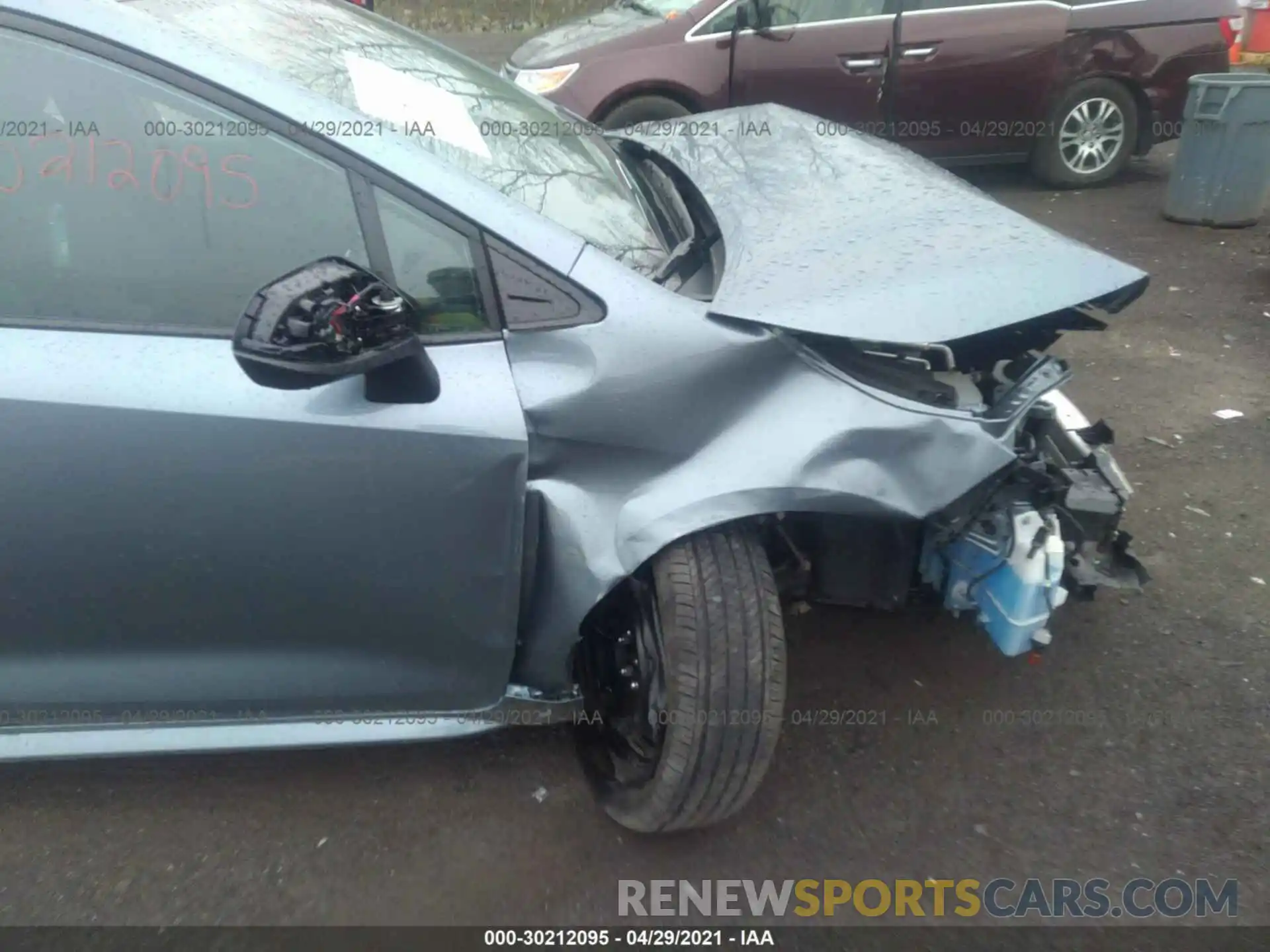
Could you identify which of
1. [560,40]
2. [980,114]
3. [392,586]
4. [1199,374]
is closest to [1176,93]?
[980,114]

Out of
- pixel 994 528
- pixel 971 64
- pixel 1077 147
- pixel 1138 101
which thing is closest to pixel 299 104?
pixel 994 528

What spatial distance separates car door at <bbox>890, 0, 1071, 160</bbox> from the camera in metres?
6.23

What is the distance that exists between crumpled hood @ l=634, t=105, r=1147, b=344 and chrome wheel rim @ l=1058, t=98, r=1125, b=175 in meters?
4.72

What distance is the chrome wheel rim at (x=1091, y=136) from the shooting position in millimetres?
6594

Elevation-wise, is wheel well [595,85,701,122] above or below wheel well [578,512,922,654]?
above

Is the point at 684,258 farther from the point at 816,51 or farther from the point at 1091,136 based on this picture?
the point at 1091,136

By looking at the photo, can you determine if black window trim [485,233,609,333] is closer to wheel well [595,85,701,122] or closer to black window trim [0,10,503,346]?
black window trim [0,10,503,346]

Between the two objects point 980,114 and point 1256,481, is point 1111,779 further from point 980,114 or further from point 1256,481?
point 980,114

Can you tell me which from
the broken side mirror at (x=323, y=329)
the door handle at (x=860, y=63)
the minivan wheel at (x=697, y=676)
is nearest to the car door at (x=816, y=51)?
the door handle at (x=860, y=63)

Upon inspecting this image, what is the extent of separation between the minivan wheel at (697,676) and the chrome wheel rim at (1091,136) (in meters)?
5.80

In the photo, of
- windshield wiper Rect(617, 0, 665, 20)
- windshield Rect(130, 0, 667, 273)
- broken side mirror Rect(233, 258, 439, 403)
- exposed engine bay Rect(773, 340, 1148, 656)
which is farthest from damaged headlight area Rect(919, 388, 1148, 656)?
windshield wiper Rect(617, 0, 665, 20)

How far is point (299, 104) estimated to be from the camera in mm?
1842

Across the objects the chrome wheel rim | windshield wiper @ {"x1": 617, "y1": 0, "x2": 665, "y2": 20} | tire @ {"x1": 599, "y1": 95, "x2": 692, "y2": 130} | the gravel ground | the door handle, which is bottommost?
the gravel ground
